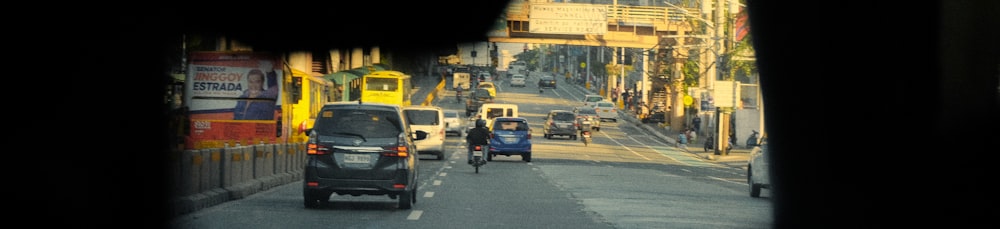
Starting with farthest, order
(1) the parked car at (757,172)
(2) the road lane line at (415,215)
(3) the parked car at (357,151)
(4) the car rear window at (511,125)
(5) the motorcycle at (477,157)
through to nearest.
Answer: (4) the car rear window at (511,125) → (5) the motorcycle at (477,157) → (1) the parked car at (757,172) → (3) the parked car at (357,151) → (2) the road lane line at (415,215)

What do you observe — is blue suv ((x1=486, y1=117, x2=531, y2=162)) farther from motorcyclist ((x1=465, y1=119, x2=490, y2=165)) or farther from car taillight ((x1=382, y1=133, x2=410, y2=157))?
car taillight ((x1=382, y1=133, x2=410, y2=157))

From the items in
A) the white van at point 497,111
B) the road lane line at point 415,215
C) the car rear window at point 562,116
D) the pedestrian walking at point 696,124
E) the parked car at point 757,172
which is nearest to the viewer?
the road lane line at point 415,215

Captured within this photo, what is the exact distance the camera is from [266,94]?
32.8 meters

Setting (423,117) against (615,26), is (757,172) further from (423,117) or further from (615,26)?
(615,26)

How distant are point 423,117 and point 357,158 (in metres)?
27.3

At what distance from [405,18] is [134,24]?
877 millimetres

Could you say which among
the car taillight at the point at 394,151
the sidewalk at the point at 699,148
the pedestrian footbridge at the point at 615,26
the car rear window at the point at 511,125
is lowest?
the sidewalk at the point at 699,148

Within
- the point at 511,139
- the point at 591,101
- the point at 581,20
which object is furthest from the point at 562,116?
the point at 591,101

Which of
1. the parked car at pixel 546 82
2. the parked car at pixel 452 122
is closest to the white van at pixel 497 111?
the parked car at pixel 452 122

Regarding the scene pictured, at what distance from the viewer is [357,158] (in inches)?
838

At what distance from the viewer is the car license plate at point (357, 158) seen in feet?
69.7

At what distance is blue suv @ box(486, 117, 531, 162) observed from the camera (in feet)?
156

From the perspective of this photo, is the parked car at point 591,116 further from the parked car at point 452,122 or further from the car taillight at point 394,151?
the car taillight at point 394,151

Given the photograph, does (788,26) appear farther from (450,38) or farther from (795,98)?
(450,38)
